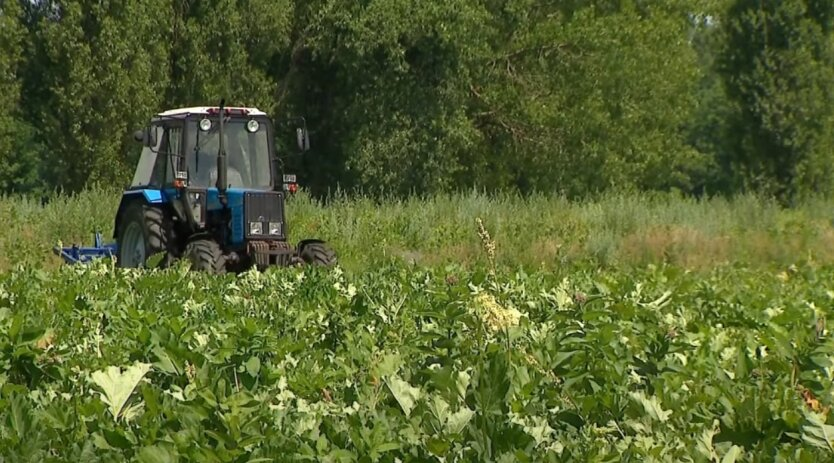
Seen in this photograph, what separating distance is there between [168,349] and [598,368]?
4.22ft

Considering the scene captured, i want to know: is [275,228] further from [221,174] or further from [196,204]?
[196,204]

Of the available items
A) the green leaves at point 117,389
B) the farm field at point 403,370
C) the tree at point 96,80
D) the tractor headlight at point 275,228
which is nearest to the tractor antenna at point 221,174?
the tractor headlight at point 275,228

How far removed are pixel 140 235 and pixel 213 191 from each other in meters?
1.39

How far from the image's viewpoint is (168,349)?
3920mm

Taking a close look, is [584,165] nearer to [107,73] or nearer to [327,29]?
[327,29]

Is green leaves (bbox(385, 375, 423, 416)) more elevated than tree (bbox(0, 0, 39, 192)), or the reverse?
tree (bbox(0, 0, 39, 192))

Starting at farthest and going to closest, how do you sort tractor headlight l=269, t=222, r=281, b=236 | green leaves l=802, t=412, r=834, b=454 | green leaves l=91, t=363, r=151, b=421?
tractor headlight l=269, t=222, r=281, b=236 < green leaves l=91, t=363, r=151, b=421 < green leaves l=802, t=412, r=834, b=454

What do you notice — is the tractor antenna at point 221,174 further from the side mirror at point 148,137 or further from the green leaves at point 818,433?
the green leaves at point 818,433

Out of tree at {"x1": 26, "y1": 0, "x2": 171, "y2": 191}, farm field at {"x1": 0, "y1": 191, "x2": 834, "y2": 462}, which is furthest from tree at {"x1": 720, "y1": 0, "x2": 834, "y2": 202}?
farm field at {"x1": 0, "y1": 191, "x2": 834, "y2": 462}

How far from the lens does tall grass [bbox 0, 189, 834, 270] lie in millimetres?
21719

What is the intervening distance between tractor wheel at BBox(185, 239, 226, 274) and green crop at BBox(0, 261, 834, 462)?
7.64 m

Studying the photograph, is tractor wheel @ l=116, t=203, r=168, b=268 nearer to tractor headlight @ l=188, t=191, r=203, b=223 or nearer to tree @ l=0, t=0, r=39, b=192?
tractor headlight @ l=188, t=191, r=203, b=223

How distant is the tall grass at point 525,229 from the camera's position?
2172 centimetres

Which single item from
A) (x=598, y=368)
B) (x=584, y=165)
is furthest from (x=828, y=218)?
(x=598, y=368)
